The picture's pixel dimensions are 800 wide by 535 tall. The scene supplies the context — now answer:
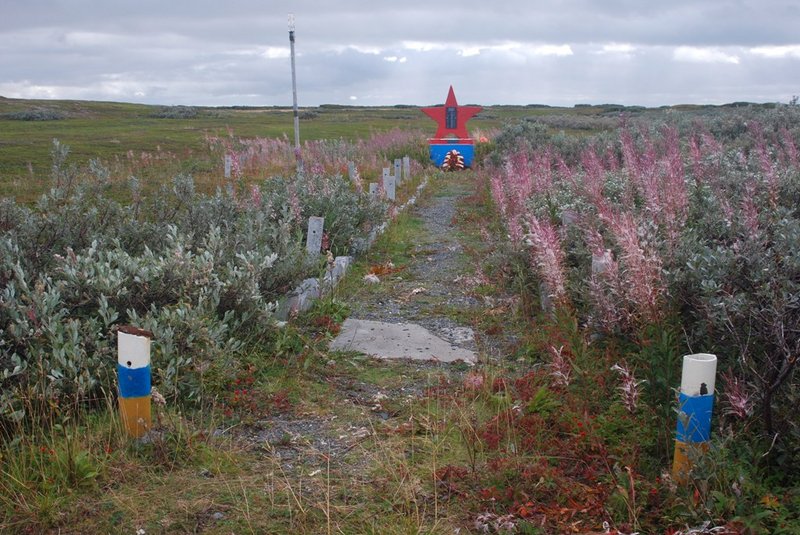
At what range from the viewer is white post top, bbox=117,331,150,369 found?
12.5 ft

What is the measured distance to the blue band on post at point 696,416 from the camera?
3320 millimetres

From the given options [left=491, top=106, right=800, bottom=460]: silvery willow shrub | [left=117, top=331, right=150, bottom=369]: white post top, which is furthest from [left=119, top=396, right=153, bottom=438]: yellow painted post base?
Answer: [left=491, top=106, right=800, bottom=460]: silvery willow shrub

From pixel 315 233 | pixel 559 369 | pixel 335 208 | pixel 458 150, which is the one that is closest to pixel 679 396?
pixel 559 369

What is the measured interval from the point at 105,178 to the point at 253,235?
2613 millimetres

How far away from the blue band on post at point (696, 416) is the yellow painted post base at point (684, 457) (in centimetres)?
4

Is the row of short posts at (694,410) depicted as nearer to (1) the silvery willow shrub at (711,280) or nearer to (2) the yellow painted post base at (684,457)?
(2) the yellow painted post base at (684,457)

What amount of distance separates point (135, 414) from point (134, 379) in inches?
7.5

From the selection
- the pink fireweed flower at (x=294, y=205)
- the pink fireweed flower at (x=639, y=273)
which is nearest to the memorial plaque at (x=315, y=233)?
the pink fireweed flower at (x=294, y=205)

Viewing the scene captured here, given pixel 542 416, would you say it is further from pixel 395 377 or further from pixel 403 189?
pixel 403 189

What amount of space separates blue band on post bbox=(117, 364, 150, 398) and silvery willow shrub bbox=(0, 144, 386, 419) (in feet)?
1.28

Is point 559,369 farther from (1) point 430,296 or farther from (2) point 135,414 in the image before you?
(1) point 430,296

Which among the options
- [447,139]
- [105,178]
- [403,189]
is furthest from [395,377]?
[447,139]

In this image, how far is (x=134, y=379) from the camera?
386cm

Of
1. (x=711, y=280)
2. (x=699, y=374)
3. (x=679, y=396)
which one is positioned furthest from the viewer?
(x=711, y=280)
